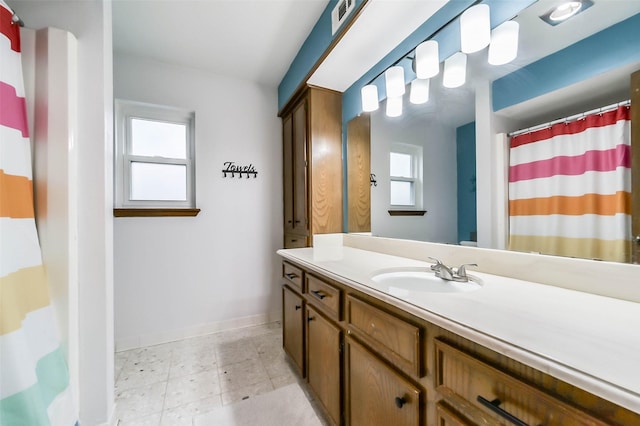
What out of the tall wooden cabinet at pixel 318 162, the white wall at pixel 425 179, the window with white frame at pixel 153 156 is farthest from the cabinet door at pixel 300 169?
the window with white frame at pixel 153 156

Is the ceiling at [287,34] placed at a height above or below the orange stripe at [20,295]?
above

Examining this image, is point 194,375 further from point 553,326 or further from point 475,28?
point 475,28

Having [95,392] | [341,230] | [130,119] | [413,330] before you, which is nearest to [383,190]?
[341,230]

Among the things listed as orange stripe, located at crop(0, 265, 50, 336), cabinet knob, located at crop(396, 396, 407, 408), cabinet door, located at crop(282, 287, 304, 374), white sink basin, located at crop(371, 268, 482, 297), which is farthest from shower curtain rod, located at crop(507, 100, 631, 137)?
orange stripe, located at crop(0, 265, 50, 336)

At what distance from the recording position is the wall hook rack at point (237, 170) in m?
2.42

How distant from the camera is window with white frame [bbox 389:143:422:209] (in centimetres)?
151

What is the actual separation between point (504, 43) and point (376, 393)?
1.49 metres

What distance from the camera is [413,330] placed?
0.72 metres

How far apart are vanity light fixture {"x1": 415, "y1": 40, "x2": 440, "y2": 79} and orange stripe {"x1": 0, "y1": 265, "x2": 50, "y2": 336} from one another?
2041 millimetres

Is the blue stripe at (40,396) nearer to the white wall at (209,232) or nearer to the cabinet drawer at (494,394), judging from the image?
the white wall at (209,232)

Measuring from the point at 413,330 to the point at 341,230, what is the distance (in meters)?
1.43

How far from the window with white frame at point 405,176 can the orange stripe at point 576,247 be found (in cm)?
56

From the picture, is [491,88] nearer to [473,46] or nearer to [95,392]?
[473,46]

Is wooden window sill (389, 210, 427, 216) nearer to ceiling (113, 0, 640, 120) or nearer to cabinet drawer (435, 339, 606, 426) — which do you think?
ceiling (113, 0, 640, 120)
